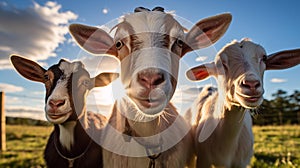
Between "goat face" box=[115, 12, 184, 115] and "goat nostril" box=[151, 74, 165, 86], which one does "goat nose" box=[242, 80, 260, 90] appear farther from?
"goat nostril" box=[151, 74, 165, 86]

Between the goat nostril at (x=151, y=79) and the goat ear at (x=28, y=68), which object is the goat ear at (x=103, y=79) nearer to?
the goat ear at (x=28, y=68)

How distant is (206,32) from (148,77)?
1538 mm

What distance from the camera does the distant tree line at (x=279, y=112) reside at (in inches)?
178

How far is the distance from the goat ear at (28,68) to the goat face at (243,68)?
6.94ft

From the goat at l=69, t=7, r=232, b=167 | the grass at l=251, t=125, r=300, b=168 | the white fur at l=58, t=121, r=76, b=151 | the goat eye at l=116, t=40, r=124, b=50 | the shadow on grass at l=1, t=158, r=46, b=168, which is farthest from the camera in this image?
the shadow on grass at l=1, t=158, r=46, b=168

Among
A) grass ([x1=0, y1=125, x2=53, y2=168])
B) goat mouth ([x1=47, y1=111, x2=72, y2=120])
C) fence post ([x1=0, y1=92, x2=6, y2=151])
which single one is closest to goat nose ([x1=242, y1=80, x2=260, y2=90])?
goat mouth ([x1=47, y1=111, x2=72, y2=120])

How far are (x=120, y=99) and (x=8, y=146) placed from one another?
9377mm

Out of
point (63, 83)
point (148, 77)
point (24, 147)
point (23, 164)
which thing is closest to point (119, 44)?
point (148, 77)

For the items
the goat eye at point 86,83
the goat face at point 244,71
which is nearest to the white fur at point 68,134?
the goat eye at point 86,83

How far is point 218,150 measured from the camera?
3928mm

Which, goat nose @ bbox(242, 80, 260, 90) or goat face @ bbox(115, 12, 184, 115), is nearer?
goat face @ bbox(115, 12, 184, 115)

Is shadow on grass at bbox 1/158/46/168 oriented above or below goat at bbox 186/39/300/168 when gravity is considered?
below

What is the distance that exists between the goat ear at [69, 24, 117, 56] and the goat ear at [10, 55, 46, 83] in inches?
33.3

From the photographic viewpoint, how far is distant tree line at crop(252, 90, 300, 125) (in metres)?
4.51
